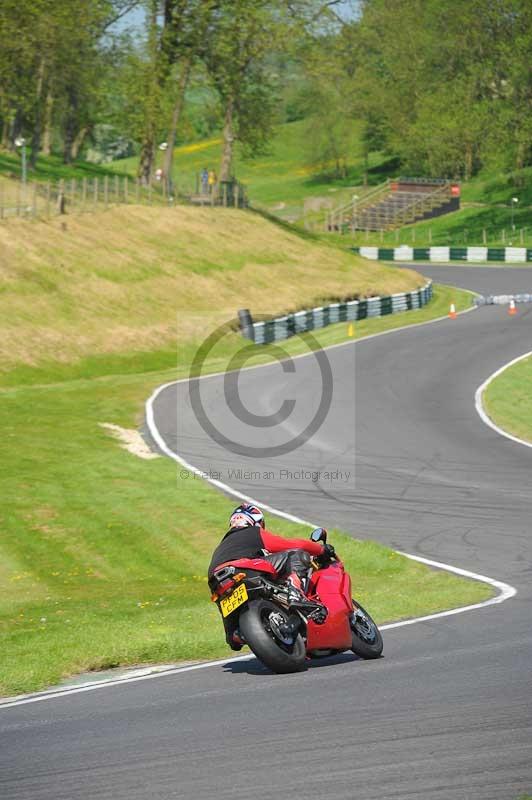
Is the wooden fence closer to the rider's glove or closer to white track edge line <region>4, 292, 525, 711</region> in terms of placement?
white track edge line <region>4, 292, 525, 711</region>

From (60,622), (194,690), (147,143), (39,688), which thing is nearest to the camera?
(194,690)

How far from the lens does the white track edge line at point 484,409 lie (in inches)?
1150

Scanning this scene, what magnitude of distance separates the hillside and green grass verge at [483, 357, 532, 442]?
53.6 ft

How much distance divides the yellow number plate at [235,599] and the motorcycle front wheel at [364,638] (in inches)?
54.6

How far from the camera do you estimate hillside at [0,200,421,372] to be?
48.0 m

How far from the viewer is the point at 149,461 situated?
1067 inches

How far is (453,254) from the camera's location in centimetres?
8575

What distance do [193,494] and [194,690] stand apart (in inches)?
534

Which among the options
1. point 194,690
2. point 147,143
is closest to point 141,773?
point 194,690

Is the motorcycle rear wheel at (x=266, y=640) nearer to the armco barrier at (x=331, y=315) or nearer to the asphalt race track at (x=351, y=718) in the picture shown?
the asphalt race track at (x=351, y=718)

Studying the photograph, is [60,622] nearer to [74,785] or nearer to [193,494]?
[74,785]

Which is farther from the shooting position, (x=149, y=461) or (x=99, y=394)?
(x=99, y=394)

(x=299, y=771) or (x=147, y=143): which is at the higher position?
(x=147, y=143)

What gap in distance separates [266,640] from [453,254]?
255ft
